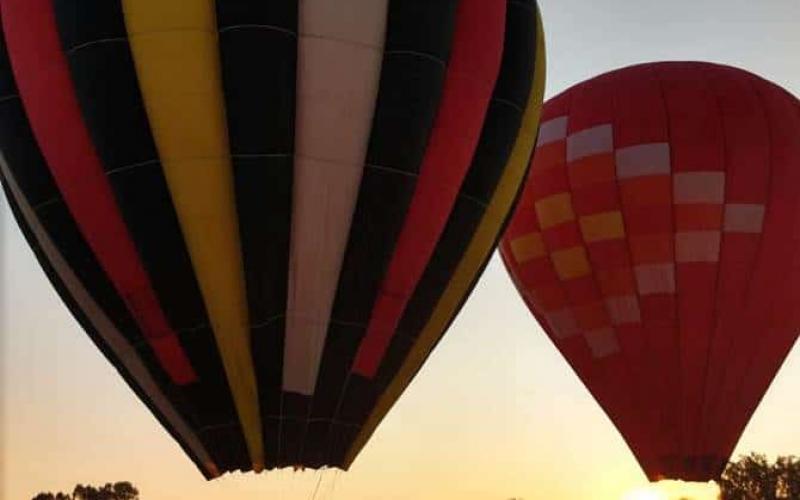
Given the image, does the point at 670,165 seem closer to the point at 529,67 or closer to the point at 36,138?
the point at 529,67

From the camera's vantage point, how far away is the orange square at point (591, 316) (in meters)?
18.1

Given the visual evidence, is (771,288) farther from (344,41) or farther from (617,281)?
(344,41)

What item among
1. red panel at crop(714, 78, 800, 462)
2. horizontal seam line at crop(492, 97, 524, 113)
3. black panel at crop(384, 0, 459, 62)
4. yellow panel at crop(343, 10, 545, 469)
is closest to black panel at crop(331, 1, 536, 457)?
horizontal seam line at crop(492, 97, 524, 113)

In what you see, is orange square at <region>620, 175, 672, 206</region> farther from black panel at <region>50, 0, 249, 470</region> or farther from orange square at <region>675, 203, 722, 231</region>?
black panel at <region>50, 0, 249, 470</region>

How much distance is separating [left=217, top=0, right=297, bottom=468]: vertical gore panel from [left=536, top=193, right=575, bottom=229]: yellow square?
7774mm

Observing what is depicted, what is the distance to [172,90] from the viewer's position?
1096 centimetres

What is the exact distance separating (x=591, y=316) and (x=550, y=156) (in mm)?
2404

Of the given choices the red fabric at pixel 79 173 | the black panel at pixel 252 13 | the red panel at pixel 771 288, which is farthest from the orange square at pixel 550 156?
the red fabric at pixel 79 173

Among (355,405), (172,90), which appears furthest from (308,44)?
(355,405)

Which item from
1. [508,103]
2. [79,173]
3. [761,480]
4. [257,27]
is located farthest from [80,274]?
[761,480]

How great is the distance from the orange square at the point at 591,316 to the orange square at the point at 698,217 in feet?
5.17

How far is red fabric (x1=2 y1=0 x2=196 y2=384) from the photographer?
11273 mm

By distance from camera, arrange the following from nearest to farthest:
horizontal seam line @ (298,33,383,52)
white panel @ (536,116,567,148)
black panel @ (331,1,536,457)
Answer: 1. horizontal seam line @ (298,33,383,52)
2. black panel @ (331,1,536,457)
3. white panel @ (536,116,567,148)

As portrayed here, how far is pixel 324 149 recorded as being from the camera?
11.2 meters
